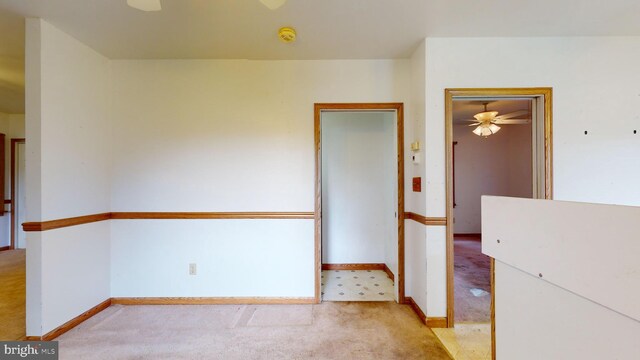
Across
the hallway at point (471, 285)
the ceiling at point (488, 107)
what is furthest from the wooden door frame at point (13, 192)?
the ceiling at point (488, 107)

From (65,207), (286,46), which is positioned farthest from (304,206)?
(65,207)

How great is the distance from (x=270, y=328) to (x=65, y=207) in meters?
1.93

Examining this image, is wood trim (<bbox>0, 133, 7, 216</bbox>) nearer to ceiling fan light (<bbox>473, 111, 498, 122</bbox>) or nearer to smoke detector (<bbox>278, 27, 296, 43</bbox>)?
smoke detector (<bbox>278, 27, 296, 43</bbox>)

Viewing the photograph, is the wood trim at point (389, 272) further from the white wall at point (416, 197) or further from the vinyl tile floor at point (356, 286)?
the white wall at point (416, 197)

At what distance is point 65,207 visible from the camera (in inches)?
82.6

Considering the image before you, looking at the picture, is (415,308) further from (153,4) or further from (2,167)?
(2,167)

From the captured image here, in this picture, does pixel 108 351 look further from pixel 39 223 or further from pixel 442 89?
pixel 442 89

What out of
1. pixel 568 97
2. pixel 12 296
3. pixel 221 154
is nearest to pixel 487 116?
pixel 568 97

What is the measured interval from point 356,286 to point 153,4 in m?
3.08

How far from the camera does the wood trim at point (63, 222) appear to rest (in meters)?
1.89

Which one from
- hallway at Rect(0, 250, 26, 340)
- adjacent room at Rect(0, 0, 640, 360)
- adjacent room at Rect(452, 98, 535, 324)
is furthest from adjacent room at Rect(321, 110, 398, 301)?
hallway at Rect(0, 250, 26, 340)

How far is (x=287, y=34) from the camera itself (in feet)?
6.67

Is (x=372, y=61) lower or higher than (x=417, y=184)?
higher

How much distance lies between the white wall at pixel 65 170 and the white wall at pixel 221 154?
0.14 metres
